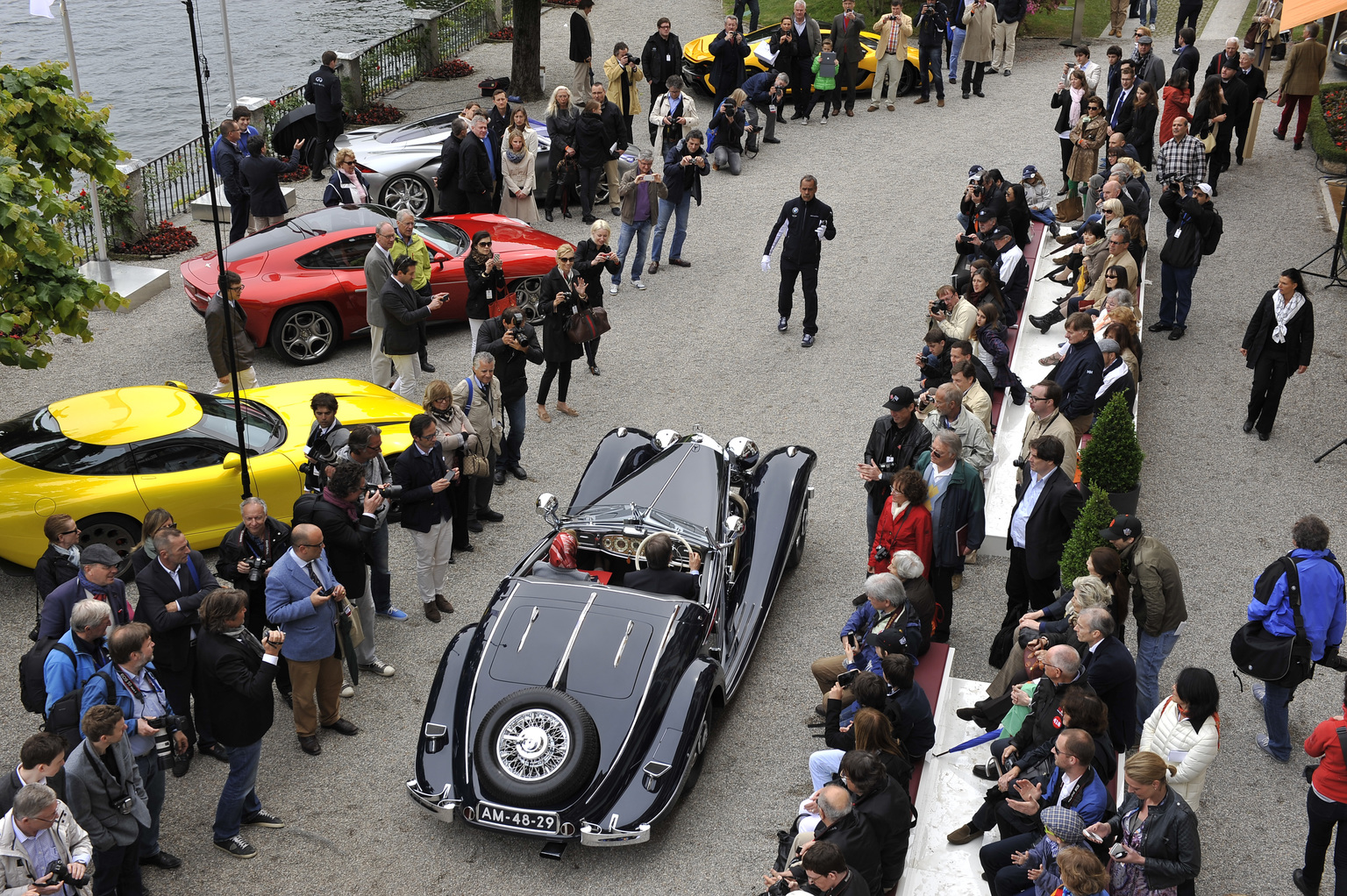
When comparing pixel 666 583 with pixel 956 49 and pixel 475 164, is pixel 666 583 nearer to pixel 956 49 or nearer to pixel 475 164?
pixel 475 164

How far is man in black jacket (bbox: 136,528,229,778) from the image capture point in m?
7.46

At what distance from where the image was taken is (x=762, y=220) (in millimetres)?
17281

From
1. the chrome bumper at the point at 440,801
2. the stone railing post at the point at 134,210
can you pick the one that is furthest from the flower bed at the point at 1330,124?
the stone railing post at the point at 134,210

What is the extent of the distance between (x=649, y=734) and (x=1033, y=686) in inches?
91.4

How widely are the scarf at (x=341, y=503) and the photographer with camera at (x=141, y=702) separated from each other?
1815 millimetres

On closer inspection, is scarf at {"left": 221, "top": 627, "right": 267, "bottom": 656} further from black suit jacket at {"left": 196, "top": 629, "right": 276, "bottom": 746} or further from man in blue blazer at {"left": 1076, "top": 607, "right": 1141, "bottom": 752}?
man in blue blazer at {"left": 1076, "top": 607, "right": 1141, "bottom": 752}

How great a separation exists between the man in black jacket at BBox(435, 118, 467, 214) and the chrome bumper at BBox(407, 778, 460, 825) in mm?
10753

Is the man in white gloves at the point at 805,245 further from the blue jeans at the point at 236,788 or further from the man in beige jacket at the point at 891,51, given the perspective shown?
the blue jeans at the point at 236,788

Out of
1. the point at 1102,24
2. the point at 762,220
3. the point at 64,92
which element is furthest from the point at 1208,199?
the point at 1102,24

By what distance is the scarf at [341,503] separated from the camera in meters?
8.36

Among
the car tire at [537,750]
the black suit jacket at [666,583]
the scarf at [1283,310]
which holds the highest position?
the scarf at [1283,310]

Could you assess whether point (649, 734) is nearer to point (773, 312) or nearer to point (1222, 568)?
point (1222, 568)

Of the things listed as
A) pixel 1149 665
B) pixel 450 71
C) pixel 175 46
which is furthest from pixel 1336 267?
pixel 175 46

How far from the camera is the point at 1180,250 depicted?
13.2 m
